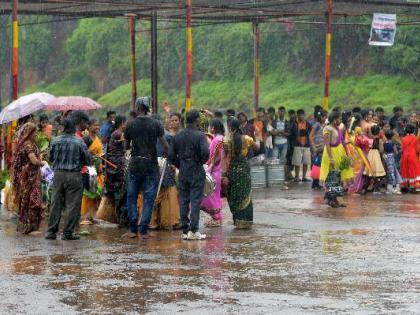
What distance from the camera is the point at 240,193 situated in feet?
48.8

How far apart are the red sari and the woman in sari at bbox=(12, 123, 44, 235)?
933cm

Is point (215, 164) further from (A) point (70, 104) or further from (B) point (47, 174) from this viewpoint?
(A) point (70, 104)

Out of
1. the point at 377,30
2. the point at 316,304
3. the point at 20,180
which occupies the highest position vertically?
the point at 377,30

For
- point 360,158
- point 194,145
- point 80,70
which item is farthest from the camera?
Answer: point 80,70

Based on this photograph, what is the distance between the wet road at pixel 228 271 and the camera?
362 inches

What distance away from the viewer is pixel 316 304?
9.17 m

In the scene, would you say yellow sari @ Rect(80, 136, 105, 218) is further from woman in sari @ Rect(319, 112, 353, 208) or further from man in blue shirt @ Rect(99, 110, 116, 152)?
woman in sari @ Rect(319, 112, 353, 208)

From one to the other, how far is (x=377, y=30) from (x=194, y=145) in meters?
13.0

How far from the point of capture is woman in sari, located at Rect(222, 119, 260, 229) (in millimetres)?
14781

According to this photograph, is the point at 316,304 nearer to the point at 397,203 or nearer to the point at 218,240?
the point at 218,240

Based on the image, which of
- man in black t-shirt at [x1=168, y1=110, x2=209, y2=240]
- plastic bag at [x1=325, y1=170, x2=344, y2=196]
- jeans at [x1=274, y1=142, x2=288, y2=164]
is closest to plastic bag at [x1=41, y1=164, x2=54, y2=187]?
man in black t-shirt at [x1=168, y1=110, x2=209, y2=240]

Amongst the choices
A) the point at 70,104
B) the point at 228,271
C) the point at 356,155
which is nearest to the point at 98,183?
the point at 70,104

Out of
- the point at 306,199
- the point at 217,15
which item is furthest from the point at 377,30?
the point at 306,199

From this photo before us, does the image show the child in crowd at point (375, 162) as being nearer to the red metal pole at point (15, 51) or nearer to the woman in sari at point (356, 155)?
the woman in sari at point (356, 155)
